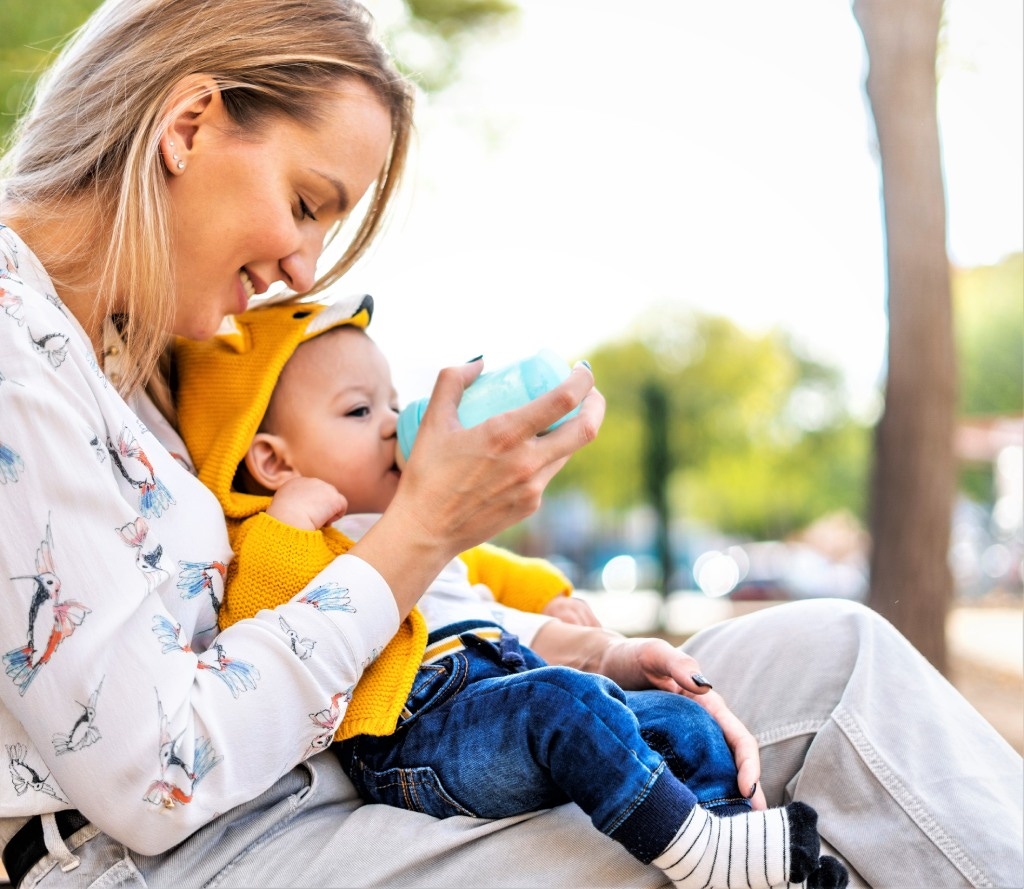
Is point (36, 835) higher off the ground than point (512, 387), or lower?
lower

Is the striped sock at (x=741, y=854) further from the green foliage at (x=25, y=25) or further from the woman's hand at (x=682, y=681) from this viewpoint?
the green foliage at (x=25, y=25)

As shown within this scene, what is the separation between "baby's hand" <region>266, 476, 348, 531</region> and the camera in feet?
5.38

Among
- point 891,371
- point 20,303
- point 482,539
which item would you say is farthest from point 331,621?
point 891,371

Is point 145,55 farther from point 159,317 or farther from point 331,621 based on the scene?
point 331,621

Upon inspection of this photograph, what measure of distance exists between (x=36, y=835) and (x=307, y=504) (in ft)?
1.90

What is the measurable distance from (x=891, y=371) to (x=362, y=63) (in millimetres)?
4417

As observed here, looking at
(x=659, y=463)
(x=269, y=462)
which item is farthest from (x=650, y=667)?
(x=659, y=463)

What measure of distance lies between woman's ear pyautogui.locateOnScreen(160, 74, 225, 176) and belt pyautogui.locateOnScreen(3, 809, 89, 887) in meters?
0.90

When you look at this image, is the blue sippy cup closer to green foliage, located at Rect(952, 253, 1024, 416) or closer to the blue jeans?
the blue jeans

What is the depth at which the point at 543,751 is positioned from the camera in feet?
4.60

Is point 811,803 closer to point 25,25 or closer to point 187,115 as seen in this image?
point 187,115

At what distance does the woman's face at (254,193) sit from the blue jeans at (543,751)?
25.7 inches

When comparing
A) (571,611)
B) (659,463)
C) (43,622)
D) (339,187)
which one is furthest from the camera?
(659,463)

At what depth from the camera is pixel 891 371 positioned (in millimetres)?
5582
